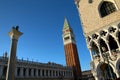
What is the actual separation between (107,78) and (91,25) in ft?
26.2

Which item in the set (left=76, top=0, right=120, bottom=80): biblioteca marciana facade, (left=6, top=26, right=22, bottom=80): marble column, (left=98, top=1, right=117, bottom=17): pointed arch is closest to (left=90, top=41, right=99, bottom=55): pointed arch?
(left=76, top=0, right=120, bottom=80): biblioteca marciana facade

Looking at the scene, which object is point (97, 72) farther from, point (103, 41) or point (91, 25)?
point (91, 25)

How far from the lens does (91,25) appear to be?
20.6 m

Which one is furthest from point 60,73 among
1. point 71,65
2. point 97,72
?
point 97,72

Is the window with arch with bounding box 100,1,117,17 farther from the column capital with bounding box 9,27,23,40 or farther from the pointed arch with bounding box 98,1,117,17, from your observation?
the column capital with bounding box 9,27,23,40

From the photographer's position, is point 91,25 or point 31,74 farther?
point 31,74

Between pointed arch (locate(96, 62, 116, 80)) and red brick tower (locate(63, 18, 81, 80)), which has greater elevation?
red brick tower (locate(63, 18, 81, 80))

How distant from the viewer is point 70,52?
59281mm

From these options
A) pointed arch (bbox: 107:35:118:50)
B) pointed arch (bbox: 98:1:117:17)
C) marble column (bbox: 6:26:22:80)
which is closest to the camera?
marble column (bbox: 6:26:22:80)

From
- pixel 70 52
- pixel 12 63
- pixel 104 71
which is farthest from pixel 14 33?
pixel 70 52

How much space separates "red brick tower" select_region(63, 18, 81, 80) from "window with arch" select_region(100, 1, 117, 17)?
1468 inches

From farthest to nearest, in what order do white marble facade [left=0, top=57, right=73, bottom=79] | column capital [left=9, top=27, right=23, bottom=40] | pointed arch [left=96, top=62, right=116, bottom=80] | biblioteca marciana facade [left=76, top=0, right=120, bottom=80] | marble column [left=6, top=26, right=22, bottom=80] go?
white marble facade [left=0, top=57, right=73, bottom=79]
pointed arch [left=96, top=62, right=116, bottom=80]
biblioteca marciana facade [left=76, top=0, right=120, bottom=80]
column capital [left=9, top=27, right=23, bottom=40]
marble column [left=6, top=26, right=22, bottom=80]

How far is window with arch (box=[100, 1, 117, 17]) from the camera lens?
63.1 ft

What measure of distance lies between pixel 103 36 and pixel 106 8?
450 cm
